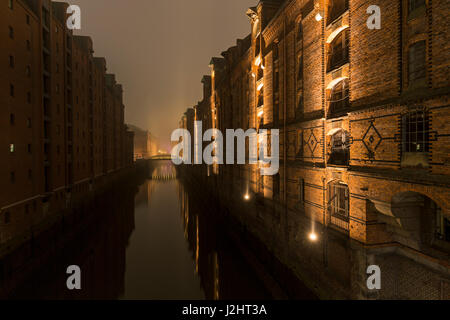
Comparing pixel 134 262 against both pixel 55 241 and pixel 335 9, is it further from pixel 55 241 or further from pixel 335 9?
pixel 335 9

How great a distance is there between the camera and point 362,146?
9.10 meters

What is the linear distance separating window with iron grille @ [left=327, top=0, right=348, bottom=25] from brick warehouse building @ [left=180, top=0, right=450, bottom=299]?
0.05 meters

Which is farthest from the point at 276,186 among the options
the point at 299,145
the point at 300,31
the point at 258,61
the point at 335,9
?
the point at 335,9

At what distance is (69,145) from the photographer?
29.1 m

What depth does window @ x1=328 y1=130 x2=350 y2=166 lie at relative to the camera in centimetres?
1047

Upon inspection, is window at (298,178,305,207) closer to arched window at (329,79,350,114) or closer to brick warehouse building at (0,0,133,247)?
arched window at (329,79,350,114)

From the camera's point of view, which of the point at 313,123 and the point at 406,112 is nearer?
the point at 406,112

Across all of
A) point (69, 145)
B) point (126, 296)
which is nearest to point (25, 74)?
point (69, 145)

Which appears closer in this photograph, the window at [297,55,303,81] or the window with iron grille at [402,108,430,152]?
the window with iron grille at [402,108,430,152]

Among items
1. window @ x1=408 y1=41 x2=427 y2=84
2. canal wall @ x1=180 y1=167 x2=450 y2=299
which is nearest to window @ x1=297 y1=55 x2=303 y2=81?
window @ x1=408 y1=41 x2=427 y2=84

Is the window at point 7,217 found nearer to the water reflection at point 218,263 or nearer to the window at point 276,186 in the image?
the water reflection at point 218,263

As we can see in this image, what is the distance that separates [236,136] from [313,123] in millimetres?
15703

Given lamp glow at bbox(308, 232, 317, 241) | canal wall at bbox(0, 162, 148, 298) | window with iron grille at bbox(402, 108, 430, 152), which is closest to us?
window with iron grille at bbox(402, 108, 430, 152)

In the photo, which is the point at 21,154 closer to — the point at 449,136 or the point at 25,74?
the point at 25,74
